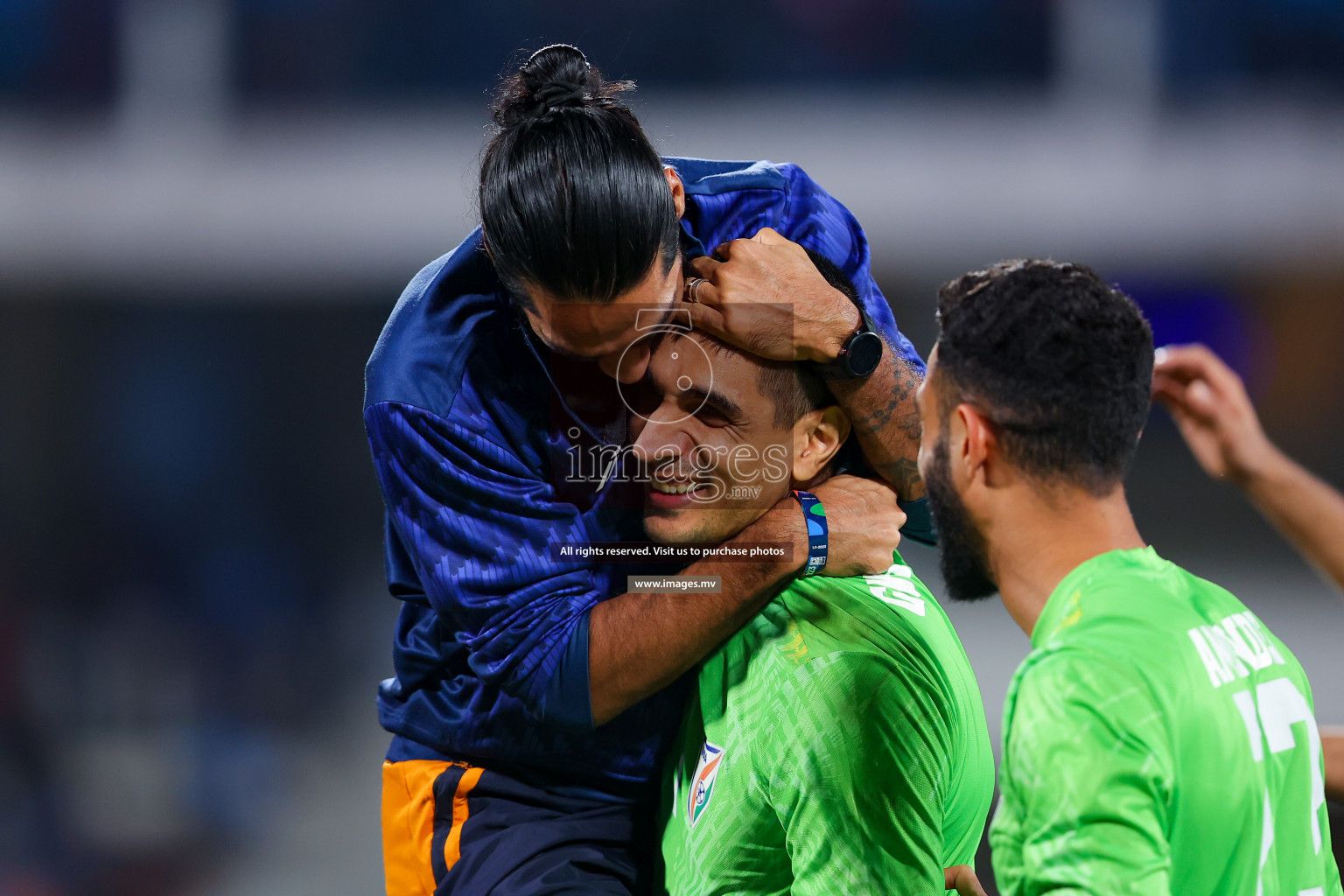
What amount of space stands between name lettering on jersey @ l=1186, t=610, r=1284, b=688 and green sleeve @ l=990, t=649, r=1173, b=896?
0.38 ft

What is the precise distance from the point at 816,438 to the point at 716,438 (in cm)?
19

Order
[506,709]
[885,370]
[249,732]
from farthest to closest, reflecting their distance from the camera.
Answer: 1. [249,732]
2. [506,709]
3. [885,370]

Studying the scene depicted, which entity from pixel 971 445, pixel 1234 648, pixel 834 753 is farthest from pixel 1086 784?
pixel 834 753

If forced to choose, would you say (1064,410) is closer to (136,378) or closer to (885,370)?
(885,370)

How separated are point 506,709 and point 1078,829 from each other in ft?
3.54

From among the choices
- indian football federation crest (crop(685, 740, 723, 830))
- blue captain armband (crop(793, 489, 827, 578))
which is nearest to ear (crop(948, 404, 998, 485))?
blue captain armband (crop(793, 489, 827, 578))

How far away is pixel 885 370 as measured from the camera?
1.75 m

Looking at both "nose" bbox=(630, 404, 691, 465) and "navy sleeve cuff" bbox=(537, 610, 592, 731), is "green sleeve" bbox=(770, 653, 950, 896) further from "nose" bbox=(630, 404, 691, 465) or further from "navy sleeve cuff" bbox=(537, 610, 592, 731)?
"nose" bbox=(630, 404, 691, 465)

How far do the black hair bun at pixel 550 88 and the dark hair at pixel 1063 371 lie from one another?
715 mm

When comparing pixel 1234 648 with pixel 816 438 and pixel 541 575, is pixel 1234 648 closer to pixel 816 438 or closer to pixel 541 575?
pixel 816 438

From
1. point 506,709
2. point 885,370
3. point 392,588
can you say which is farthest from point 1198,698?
point 392,588

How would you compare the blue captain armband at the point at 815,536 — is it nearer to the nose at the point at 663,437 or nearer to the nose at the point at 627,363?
the nose at the point at 663,437

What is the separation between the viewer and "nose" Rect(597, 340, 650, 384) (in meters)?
1.70

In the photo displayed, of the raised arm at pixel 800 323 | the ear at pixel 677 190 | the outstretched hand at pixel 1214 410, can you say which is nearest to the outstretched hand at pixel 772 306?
the raised arm at pixel 800 323
